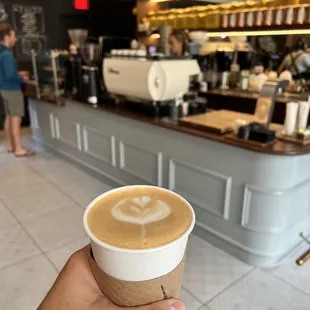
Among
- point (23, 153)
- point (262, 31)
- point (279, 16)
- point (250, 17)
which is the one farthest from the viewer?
point (23, 153)

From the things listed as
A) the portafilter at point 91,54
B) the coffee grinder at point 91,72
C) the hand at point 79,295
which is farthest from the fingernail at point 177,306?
the portafilter at point 91,54

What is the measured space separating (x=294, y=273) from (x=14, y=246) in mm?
2112

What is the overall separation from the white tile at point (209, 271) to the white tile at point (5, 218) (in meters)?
1.66

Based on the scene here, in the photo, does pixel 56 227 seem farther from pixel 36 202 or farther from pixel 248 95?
pixel 248 95

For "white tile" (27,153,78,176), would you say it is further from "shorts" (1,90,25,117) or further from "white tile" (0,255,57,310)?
"white tile" (0,255,57,310)

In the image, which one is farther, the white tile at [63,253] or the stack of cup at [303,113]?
the white tile at [63,253]

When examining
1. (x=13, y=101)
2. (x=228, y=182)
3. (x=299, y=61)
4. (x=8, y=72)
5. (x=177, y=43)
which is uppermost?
(x=177, y=43)

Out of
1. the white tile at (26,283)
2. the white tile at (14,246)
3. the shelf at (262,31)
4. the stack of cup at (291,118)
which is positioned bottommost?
the white tile at (26,283)

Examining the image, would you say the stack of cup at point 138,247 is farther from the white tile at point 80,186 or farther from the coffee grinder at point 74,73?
the coffee grinder at point 74,73

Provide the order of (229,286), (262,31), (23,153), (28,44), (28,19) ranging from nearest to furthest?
(229,286)
(262,31)
(23,153)
(28,19)
(28,44)

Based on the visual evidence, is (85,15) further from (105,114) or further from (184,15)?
(105,114)

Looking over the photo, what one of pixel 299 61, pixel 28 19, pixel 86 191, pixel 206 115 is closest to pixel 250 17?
pixel 299 61

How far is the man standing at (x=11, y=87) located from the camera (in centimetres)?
405

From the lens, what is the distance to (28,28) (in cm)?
592
